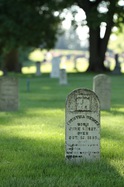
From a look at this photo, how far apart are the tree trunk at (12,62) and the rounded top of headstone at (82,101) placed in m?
44.5

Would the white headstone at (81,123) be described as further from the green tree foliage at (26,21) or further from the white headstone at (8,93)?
the green tree foliage at (26,21)

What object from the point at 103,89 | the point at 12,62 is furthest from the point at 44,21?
the point at 103,89

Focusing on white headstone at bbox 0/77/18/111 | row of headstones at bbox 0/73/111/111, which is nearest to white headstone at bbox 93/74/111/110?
row of headstones at bbox 0/73/111/111

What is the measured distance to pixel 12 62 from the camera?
51750mm

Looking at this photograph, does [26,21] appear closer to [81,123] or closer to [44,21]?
[44,21]

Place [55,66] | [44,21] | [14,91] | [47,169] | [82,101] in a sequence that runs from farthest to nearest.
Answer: [44,21]
[55,66]
[14,91]
[82,101]
[47,169]

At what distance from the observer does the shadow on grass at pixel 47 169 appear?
6.06 meters

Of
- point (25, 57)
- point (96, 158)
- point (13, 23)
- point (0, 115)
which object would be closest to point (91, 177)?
point (96, 158)

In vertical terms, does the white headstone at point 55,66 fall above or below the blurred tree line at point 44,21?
below

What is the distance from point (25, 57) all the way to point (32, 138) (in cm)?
6643

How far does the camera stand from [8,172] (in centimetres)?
655

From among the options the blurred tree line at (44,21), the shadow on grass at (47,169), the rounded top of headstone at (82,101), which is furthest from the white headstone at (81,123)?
the blurred tree line at (44,21)

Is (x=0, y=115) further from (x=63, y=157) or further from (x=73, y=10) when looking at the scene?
(x=73, y=10)

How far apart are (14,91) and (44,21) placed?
28.1 m
